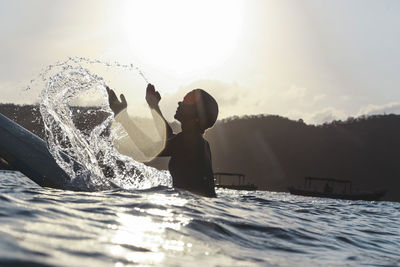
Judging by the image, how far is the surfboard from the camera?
19.1ft

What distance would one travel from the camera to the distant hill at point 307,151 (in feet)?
417

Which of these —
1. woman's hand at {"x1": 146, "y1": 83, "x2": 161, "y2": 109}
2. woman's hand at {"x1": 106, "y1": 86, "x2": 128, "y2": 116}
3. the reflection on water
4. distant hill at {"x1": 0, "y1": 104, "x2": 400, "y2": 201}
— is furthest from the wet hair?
distant hill at {"x1": 0, "y1": 104, "x2": 400, "y2": 201}

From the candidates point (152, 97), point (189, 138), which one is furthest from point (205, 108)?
point (152, 97)

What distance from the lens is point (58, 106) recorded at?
7379 millimetres

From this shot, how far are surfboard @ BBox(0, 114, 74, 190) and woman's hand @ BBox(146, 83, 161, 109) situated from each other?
1461mm

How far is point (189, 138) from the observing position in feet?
18.5

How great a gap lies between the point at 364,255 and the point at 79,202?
270 centimetres

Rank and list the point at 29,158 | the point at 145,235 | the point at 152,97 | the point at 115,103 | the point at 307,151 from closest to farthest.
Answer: the point at 145,235, the point at 115,103, the point at 152,97, the point at 29,158, the point at 307,151

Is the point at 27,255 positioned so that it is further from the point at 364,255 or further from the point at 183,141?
the point at 183,141

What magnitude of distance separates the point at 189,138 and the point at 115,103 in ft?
3.28

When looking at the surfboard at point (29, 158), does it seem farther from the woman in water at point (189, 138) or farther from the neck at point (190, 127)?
the neck at point (190, 127)

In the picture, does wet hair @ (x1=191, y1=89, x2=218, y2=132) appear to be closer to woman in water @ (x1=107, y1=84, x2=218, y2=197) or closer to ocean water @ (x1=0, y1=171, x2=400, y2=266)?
woman in water @ (x1=107, y1=84, x2=218, y2=197)

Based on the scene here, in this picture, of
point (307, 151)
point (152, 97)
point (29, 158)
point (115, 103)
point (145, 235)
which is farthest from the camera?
point (307, 151)

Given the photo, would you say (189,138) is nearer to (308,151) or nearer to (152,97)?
(152,97)
